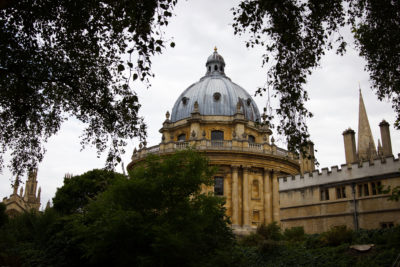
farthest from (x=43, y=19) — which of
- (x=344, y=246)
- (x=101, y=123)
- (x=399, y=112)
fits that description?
(x=344, y=246)

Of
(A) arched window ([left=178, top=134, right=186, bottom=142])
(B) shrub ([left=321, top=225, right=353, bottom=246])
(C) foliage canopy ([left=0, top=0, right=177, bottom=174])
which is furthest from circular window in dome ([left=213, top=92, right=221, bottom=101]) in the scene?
(C) foliage canopy ([left=0, top=0, right=177, bottom=174])

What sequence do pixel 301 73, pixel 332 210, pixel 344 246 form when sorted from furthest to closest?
pixel 332 210
pixel 344 246
pixel 301 73

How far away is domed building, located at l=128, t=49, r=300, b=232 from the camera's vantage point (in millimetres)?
40156

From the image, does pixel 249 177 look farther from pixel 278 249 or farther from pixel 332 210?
pixel 278 249

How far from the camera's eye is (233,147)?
1594 inches

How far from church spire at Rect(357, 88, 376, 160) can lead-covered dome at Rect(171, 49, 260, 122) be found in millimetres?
12782

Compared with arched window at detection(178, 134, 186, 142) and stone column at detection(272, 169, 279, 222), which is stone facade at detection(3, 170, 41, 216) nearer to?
arched window at detection(178, 134, 186, 142)

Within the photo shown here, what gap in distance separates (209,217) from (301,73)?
7767mm

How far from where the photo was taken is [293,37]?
1013 centimetres

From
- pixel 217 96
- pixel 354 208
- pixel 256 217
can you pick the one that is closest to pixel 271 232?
pixel 354 208

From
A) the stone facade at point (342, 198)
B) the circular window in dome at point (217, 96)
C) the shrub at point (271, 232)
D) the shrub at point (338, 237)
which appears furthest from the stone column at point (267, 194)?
the shrub at point (338, 237)

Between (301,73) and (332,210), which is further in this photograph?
(332,210)

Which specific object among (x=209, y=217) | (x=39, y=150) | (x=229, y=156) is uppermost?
(x=229, y=156)

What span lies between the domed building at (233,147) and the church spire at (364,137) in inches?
338
